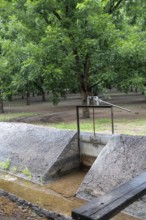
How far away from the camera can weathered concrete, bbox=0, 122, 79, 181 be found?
6191 millimetres

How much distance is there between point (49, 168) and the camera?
6078 mm

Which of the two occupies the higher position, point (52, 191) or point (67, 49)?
point (67, 49)

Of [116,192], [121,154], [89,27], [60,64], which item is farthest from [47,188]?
[89,27]

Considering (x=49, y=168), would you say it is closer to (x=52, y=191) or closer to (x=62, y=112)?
(x=52, y=191)

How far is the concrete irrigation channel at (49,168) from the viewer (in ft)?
16.4

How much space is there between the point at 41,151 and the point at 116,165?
2.10 metres

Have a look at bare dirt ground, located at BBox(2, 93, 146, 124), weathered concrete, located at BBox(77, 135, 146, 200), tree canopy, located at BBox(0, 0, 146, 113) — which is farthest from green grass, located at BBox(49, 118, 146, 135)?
weathered concrete, located at BBox(77, 135, 146, 200)

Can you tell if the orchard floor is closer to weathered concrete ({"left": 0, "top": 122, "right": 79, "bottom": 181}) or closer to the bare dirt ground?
the bare dirt ground

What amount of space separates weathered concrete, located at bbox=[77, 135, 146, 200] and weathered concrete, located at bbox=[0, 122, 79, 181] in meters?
1.03

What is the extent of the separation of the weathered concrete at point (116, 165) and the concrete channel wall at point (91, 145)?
2.02ft

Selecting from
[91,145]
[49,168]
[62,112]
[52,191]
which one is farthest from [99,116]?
[52,191]

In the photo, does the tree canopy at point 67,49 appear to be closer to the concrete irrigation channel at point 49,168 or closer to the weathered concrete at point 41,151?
the weathered concrete at point 41,151

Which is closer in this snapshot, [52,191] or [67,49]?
[52,191]

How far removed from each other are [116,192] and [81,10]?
29.6 feet
